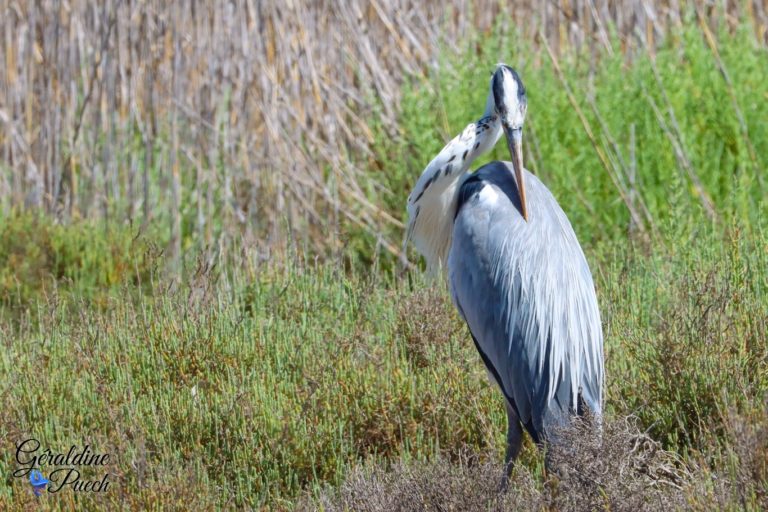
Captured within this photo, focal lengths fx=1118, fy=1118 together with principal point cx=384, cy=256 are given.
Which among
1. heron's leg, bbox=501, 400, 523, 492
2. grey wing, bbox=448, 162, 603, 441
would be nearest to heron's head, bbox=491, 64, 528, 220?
grey wing, bbox=448, 162, 603, 441

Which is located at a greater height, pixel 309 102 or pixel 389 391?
pixel 309 102

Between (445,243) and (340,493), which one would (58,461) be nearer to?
(340,493)

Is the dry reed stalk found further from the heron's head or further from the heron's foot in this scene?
the heron's foot

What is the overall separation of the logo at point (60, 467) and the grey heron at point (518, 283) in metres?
1.43

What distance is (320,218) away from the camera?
6488mm

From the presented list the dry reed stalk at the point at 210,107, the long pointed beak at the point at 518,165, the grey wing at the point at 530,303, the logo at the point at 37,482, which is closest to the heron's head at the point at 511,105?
the long pointed beak at the point at 518,165

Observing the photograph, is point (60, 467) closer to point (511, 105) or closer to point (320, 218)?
point (511, 105)

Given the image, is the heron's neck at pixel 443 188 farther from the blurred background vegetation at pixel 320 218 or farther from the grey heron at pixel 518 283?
the blurred background vegetation at pixel 320 218

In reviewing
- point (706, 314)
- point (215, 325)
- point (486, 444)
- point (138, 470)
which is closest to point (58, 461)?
point (138, 470)

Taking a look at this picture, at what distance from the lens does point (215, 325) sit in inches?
189

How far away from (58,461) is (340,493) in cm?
105

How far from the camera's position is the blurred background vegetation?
4242mm

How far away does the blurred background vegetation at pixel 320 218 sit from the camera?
424cm

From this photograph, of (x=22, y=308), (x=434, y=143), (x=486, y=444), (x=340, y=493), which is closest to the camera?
(x=340, y=493)
